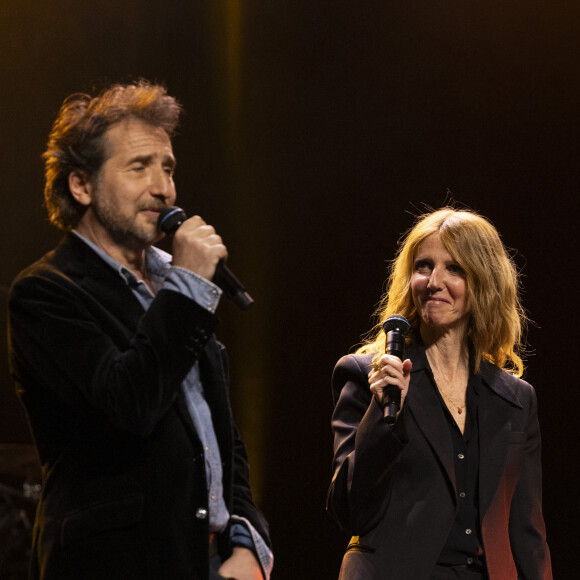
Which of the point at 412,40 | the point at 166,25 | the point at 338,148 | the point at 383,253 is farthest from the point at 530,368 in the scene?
the point at 166,25

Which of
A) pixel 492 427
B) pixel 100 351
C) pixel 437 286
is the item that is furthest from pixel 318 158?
pixel 100 351

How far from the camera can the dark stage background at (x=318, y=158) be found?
364cm

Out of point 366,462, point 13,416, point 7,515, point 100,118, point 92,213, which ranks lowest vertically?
point 7,515

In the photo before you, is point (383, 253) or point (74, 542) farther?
point (383, 253)

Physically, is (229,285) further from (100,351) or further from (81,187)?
(81,187)

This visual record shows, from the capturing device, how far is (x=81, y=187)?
168 centimetres

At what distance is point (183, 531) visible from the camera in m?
1.43

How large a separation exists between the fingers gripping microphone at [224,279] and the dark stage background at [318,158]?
7.19 feet

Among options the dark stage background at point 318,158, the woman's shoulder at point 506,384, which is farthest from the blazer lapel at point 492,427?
the dark stage background at point 318,158

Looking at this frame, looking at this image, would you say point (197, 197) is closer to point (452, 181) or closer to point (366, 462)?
point (452, 181)

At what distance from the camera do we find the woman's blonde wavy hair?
8.38 feet

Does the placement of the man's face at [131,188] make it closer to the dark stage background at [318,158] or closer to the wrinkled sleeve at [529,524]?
the wrinkled sleeve at [529,524]

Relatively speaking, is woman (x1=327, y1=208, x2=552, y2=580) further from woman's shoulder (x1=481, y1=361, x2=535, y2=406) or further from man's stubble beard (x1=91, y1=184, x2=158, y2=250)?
man's stubble beard (x1=91, y1=184, x2=158, y2=250)

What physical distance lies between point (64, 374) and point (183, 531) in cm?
34
